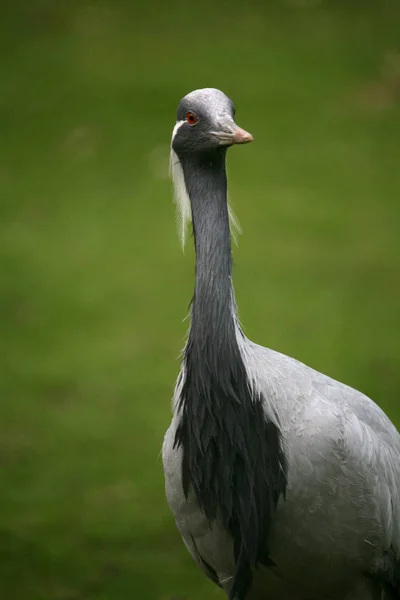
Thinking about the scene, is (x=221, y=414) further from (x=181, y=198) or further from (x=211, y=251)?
(x=181, y=198)

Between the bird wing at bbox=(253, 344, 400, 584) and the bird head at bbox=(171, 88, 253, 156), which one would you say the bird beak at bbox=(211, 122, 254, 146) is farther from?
the bird wing at bbox=(253, 344, 400, 584)

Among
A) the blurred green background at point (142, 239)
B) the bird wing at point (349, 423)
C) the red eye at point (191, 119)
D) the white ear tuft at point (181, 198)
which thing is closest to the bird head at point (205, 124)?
the red eye at point (191, 119)

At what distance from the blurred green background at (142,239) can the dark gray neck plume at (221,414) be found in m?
1.27

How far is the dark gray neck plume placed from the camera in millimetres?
3203

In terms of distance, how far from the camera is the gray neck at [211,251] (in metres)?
3.19

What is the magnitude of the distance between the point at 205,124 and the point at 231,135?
4.7 inches

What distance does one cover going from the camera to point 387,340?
21.4 ft

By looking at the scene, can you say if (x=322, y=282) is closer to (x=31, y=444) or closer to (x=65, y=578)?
(x=31, y=444)

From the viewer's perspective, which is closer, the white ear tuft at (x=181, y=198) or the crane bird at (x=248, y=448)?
the crane bird at (x=248, y=448)

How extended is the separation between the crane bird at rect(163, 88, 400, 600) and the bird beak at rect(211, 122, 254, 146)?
0.04 feet

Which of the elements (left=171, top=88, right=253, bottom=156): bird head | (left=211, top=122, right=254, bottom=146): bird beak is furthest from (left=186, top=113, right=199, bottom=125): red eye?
(left=211, top=122, right=254, bottom=146): bird beak

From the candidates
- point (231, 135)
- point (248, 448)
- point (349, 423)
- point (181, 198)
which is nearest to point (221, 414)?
point (248, 448)

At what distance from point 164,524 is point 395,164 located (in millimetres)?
4164

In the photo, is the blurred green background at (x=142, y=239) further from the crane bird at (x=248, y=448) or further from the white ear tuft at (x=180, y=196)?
the white ear tuft at (x=180, y=196)
